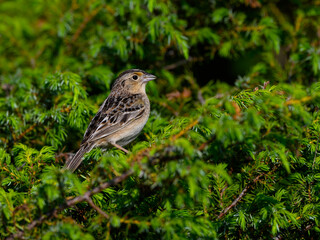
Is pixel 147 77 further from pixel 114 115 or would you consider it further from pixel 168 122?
pixel 168 122

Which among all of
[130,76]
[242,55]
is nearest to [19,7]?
[130,76]

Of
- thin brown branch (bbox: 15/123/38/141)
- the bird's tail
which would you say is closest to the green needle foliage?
thin brown branch (bbox: 15/123/38/141)

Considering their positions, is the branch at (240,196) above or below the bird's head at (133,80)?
below

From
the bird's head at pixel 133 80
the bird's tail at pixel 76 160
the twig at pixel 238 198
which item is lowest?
the twig at pixel 238 198

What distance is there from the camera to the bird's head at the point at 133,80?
520cm

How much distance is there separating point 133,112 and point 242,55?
2.27 meters

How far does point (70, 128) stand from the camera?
4.59m

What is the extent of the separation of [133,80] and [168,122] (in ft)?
4.69

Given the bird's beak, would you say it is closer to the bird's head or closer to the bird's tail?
the bird's head

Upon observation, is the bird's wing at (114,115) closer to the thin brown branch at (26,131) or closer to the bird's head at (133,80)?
the bird's head at (133,80)

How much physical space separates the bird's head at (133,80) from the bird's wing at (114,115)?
16cm

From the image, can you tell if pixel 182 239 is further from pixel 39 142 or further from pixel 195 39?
pixel 195 39

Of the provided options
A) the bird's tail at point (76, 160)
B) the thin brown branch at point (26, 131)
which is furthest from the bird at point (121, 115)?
the thin brown branch at point (26, 131)

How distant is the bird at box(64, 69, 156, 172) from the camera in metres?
4.52
